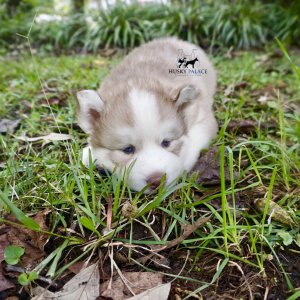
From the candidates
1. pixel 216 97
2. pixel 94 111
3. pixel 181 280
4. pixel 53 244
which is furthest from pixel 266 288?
pixel 216 97

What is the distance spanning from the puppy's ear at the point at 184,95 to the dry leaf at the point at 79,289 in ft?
4.17

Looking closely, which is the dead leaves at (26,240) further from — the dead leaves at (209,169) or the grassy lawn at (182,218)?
the dead leaves at (209,169)

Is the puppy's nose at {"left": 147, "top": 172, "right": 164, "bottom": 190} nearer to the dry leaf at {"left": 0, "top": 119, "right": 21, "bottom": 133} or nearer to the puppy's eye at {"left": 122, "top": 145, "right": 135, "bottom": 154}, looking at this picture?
the puppy's eye at {"left": 122, "top": 145, "right": 135, "bottom": 154}

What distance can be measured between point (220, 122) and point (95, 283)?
2057 mm

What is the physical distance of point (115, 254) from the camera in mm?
1891

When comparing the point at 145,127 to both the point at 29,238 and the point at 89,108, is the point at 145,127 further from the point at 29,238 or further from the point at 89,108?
the point at 29,238

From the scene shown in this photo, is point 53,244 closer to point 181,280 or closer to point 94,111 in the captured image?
point 181,280

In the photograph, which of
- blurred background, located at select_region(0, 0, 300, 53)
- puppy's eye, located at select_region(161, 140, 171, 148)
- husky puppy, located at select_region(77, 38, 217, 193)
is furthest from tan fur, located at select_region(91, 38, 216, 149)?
blurred background, located at select_region(0, 0, 300, 53)

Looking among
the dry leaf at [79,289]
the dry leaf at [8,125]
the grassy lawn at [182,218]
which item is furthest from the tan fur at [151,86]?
the dry leaf at [79,289]

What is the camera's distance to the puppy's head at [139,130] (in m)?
2.28

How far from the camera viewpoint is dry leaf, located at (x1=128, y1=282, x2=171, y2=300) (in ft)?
5.48

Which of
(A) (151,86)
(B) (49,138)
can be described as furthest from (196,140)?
(B) (49,138)

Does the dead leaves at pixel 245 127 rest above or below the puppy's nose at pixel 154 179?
below

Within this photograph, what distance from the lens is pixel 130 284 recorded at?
1751 mm
